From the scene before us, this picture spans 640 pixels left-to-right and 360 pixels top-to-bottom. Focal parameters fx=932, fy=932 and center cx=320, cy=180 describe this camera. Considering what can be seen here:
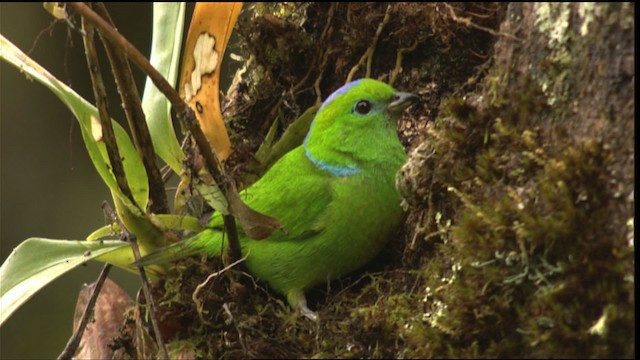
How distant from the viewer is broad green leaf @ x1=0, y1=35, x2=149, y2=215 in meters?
3.52

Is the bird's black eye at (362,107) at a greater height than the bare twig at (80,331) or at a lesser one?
greater

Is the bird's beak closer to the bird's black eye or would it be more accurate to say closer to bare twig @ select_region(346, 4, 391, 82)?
the bird's black eye

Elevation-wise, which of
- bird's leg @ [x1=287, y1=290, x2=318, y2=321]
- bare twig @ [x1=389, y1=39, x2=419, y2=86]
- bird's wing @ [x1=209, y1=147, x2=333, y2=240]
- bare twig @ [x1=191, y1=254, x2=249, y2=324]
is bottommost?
bird's leg @ [x1=287, y1=290, x2=318, y2=321]

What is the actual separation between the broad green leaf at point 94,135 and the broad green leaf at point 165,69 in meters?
0.13

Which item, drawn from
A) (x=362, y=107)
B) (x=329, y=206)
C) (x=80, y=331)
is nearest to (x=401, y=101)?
(x=362, y=107)

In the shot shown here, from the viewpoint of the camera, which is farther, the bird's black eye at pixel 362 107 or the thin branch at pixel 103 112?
the bird's black eye at pixel 362 107

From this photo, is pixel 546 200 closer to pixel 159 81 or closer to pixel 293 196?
pixel 159 81

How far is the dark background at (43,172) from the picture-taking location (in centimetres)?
719

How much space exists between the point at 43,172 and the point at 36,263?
410cm

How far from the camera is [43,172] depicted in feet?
24.2

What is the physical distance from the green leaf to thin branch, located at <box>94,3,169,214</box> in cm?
24

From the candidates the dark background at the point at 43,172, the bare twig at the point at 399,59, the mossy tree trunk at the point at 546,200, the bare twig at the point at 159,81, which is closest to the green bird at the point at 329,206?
the bare twig at the point at 399,59

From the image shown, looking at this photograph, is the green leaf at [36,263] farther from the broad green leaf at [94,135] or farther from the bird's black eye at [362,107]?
the bird's black eye at [362,107]

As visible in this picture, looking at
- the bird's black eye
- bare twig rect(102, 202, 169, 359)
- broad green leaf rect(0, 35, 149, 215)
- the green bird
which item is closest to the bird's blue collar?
the green bird
